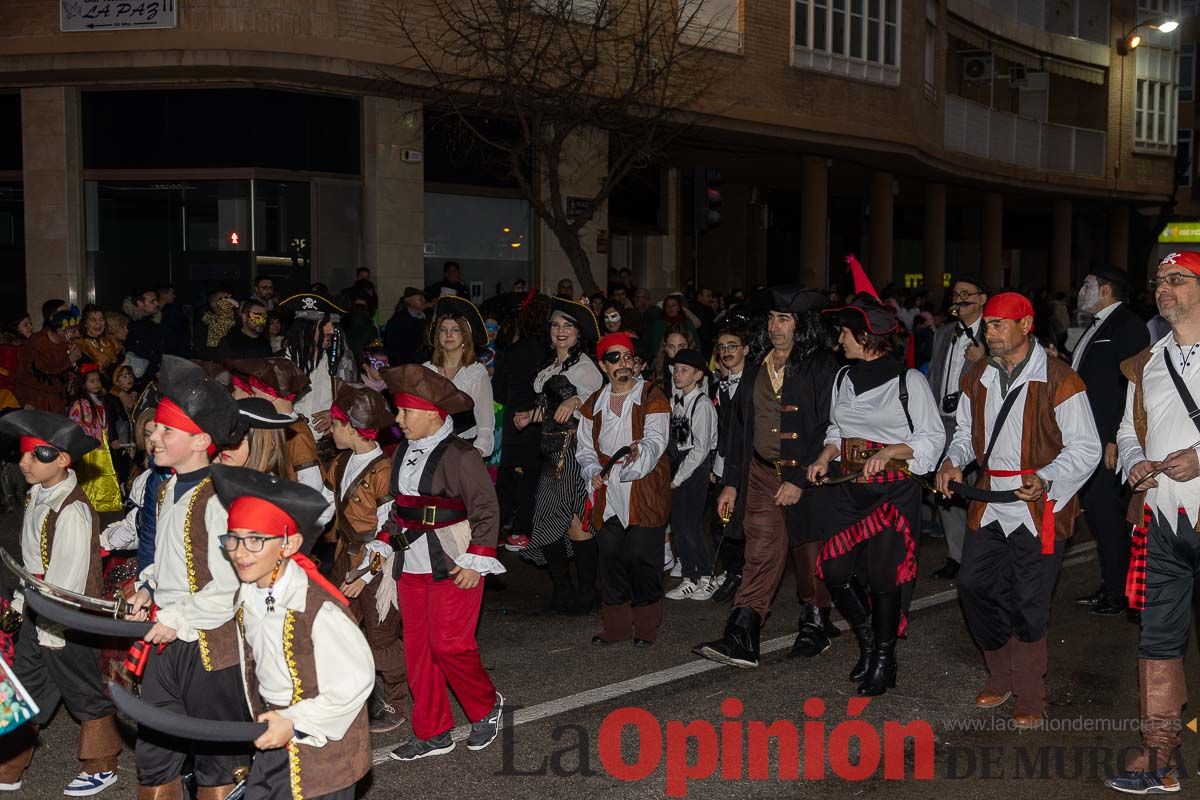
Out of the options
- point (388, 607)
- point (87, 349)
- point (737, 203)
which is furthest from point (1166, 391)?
point (737, 203)

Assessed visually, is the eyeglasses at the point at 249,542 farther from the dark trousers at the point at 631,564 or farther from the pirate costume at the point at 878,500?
the dark trousers at the point at 631,564

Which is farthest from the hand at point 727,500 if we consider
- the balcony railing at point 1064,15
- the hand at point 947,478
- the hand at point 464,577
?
the balcony railing at point 1064,15

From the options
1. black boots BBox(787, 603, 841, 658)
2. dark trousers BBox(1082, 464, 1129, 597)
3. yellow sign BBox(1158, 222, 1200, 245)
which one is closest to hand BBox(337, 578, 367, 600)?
black boots BBox(787, 603, 841, 658)

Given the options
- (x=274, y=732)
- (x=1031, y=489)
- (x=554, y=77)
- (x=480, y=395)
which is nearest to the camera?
(x=274, y=732)

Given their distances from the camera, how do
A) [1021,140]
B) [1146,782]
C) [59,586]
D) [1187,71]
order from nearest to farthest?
[59,586] → [1146,782] → [1021,140] → [1187,71]

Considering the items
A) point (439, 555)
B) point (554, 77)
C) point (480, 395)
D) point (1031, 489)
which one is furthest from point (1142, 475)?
point (554, 77)

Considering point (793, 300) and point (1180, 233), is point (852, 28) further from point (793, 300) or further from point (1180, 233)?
point (1180, 233)

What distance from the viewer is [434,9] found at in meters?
18.6

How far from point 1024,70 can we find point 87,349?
2957cm

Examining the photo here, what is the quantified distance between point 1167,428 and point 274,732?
13.1 feet

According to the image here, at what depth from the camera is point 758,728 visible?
662cm

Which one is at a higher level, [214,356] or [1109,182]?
[1109,182]

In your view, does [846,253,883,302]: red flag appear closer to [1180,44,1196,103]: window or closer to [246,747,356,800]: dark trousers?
[246,747,356,800]: dark trousers

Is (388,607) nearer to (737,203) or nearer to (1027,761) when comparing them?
(1027,761)
